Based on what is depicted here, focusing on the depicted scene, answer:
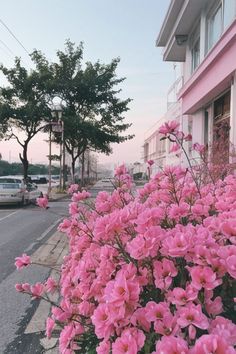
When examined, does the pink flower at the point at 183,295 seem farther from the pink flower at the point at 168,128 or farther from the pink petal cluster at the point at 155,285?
the pink flower at the point at 168,128

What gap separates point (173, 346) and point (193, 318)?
7.4 inches

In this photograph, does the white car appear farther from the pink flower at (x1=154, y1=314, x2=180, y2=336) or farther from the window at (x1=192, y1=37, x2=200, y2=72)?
the pink flower at (x1=154, y1=314, x2=180, y2=336)

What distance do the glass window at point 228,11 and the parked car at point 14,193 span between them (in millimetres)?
13417

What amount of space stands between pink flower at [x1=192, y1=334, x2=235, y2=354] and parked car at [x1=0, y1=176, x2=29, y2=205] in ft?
65.9

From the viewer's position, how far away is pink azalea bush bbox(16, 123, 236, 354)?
1.80 meters

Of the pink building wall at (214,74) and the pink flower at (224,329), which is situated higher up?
the pink building wall at (214,74)

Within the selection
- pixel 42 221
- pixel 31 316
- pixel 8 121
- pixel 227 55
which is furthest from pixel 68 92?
pixel 31 316

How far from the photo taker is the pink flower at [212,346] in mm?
1517

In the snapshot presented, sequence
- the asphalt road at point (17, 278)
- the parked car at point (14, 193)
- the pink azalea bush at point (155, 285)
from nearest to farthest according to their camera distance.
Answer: the pink azalea bush at point (155, 285)
the asphalt road at point (17, 278)
the parked car at point (14, 193)

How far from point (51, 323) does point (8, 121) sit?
118 ft

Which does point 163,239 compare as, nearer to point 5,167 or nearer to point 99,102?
point 99,102

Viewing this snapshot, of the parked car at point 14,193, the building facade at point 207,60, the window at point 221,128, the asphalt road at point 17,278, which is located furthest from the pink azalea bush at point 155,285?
the parked car at point 14,193

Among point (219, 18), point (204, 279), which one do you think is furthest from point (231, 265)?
point (219, 18)

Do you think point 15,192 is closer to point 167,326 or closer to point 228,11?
point 228,11
